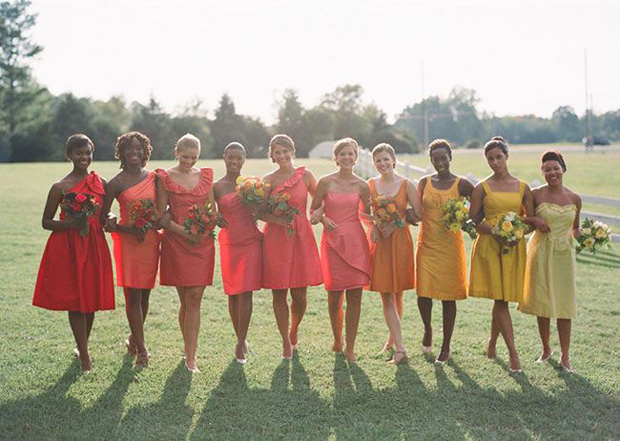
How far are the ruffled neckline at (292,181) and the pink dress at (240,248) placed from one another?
397 mm

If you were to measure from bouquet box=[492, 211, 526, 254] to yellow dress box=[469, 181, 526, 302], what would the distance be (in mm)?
223

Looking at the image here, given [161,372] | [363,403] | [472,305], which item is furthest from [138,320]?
[472,305]

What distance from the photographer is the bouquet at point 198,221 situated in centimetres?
646

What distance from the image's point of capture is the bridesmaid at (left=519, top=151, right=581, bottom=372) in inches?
267

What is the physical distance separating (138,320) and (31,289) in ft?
14.0

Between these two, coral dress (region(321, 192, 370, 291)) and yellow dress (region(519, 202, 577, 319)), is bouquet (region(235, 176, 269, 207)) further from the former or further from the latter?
yellow dress (region(519, 202, 577, 319))

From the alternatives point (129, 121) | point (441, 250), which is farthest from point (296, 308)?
point (129, 121)

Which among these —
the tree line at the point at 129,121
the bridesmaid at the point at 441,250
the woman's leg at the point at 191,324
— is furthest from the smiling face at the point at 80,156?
the tree line at the point at 129,121

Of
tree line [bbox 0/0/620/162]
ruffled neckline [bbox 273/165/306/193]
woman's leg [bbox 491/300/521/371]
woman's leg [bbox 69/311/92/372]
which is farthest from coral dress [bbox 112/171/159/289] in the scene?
tree line [bbox 0/0/620/162]

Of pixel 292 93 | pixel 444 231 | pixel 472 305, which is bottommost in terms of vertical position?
pixel 472 305

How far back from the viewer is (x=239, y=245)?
277 inches

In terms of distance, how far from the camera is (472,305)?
33.1 feet

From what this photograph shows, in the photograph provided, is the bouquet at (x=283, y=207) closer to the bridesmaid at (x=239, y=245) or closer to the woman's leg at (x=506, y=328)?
the bridesmaid at (x=239, y=245)

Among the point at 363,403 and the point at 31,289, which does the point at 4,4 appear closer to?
the point at 31,289
